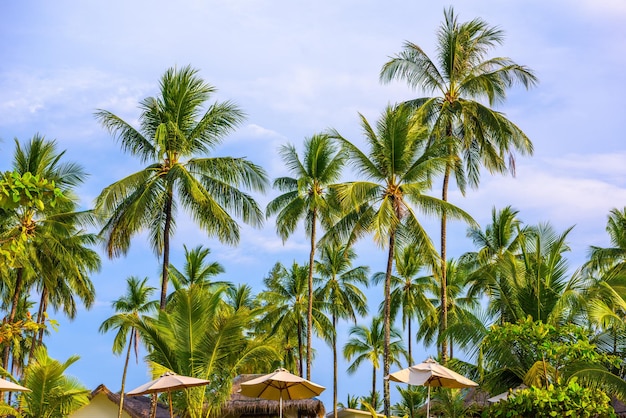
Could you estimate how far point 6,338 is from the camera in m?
6.57

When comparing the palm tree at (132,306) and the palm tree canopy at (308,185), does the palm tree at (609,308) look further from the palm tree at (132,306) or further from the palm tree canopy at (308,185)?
the palm tree at (132,306)

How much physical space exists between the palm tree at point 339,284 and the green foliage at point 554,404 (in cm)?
2252

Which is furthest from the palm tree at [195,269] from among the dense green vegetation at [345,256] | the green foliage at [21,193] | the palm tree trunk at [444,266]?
the green foliage at [21,193]

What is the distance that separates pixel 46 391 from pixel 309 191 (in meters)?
14.2

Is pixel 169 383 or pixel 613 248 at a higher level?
pixel 613 248

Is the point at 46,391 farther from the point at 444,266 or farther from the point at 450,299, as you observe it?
the point at 450,299

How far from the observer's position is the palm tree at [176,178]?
21281 mm

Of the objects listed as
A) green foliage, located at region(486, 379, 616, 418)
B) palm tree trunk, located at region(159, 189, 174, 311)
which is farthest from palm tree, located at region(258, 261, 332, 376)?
green foliage, located at region(486, 379, 616, 418)

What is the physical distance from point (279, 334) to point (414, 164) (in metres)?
15.3

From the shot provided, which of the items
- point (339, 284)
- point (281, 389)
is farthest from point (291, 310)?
point (281, 389)

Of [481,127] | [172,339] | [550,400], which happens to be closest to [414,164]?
[481,127]

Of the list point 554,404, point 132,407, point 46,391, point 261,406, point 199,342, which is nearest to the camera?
point 554,404

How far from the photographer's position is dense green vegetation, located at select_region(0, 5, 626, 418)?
1562 cm

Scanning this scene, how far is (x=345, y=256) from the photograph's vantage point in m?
24.4
